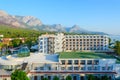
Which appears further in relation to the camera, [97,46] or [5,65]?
[97,46]

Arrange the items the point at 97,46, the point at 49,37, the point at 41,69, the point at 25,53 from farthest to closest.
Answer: the point at 97,46 → the point at 49,37 → the point at 25,53 → the point at 41,69

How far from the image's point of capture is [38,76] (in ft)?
133

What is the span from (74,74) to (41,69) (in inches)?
181

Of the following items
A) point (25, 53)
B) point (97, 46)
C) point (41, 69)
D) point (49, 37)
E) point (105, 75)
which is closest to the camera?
point (105, 75)

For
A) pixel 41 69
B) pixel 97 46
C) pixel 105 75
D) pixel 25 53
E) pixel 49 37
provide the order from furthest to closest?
pixel 97 46 < pixel 49 37 < pixel 25 53 < pixel 41 69 < pixel 105 75

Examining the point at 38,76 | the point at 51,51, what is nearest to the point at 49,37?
the point at 51,51

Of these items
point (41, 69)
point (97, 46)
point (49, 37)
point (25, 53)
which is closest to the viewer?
point (41, 69)

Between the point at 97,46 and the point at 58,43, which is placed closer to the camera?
the point at 58,43

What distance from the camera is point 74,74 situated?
4019cm

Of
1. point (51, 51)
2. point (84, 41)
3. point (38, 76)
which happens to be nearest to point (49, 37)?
point (51, 51)

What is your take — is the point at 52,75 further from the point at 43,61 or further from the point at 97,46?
the point at 97,46

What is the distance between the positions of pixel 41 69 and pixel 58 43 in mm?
31138

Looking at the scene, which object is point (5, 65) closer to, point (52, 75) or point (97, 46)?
point (52, 75)

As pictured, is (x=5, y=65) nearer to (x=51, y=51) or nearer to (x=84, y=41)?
(x=51, y=51)
